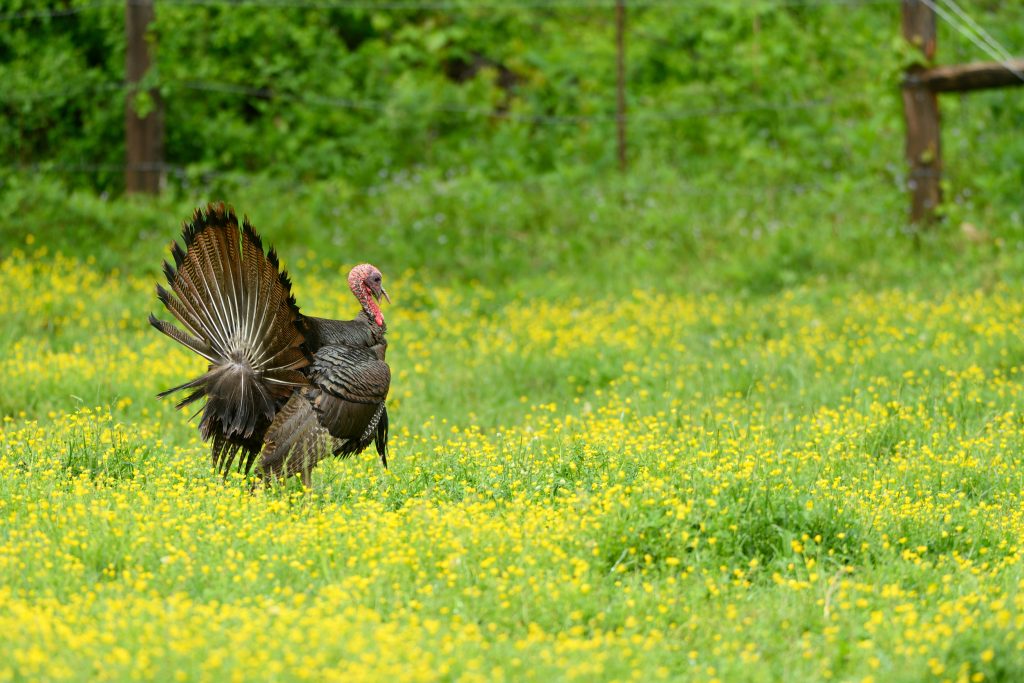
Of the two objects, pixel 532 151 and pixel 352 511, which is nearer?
pixel 352 511

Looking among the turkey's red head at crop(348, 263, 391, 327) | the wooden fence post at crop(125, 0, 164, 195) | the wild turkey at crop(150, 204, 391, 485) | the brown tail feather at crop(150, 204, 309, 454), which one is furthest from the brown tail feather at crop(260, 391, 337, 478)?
the wooden fence post at crop(125, 0, 164, 195)

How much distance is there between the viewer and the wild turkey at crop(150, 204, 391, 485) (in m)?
6.44

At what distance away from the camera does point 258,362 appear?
653 cm

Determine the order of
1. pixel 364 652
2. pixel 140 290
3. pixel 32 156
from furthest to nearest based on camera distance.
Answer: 1. pixel 32 156
2. pixel 140 290
3. pixel 364 652

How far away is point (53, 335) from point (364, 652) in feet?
23.9

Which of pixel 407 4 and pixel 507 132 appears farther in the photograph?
pixel 407 4

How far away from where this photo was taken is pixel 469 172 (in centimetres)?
1570

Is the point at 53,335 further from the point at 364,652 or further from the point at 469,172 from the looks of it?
the point at 364,652

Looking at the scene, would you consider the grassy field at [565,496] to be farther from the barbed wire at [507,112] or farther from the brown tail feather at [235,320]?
the barbed wire at [507,112]

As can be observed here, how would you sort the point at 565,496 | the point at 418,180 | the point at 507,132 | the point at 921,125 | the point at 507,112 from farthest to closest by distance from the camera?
the point at 507,112 < the point at 507,132 < the point at 418,180 < the point at 921,125 < the point at 565,496

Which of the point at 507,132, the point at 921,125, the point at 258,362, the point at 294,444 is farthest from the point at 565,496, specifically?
the point at 507,132

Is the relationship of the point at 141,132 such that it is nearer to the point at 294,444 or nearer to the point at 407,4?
the point at 407,4

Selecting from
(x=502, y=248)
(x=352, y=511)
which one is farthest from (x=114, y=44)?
(x=352, y=511)

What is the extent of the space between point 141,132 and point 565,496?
9.57 metres
